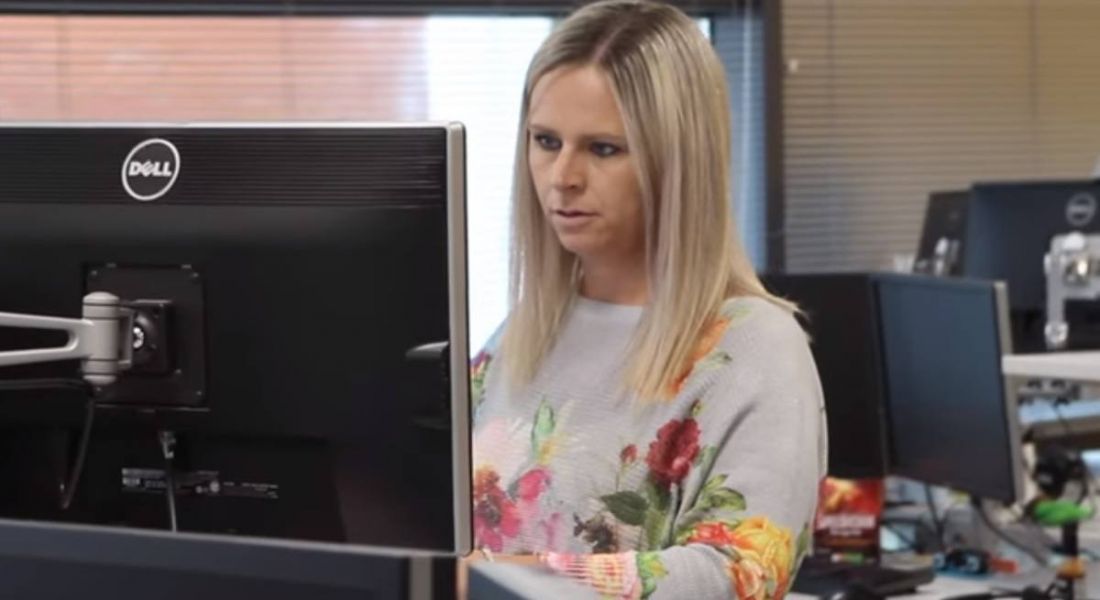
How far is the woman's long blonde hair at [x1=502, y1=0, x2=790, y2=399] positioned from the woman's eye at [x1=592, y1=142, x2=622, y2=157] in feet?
0.05

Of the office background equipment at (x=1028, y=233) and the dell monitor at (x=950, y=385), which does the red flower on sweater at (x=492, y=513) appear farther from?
the office background equipment at (x=1028, y=233)

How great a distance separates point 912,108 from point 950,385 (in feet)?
7.96

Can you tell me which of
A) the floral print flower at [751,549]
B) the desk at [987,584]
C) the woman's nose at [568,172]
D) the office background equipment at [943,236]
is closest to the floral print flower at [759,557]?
the floral print flower at [751,549]

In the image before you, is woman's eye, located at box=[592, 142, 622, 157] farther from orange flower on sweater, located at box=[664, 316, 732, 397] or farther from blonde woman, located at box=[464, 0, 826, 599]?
orange flower on sweater, located at box=[664, 316, 732, 397]

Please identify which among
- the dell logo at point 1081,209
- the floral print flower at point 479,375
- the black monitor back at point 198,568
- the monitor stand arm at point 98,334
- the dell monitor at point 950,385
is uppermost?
the dell logo at point 1081,209

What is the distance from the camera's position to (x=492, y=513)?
1.79 metres

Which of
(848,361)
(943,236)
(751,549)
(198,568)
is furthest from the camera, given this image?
(943,236)

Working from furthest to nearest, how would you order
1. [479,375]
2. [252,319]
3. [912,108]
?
1. [912,108]
2. [479,375]
3. [252,319]

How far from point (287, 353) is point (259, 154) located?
0.16 m

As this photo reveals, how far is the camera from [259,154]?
1442 mm

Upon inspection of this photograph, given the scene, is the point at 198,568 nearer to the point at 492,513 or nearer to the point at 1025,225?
the point at 492,513

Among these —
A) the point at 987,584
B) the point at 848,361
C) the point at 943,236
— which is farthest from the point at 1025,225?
the point at 987,584

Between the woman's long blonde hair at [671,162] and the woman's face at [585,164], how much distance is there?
0.04ft

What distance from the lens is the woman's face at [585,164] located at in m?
1.71
